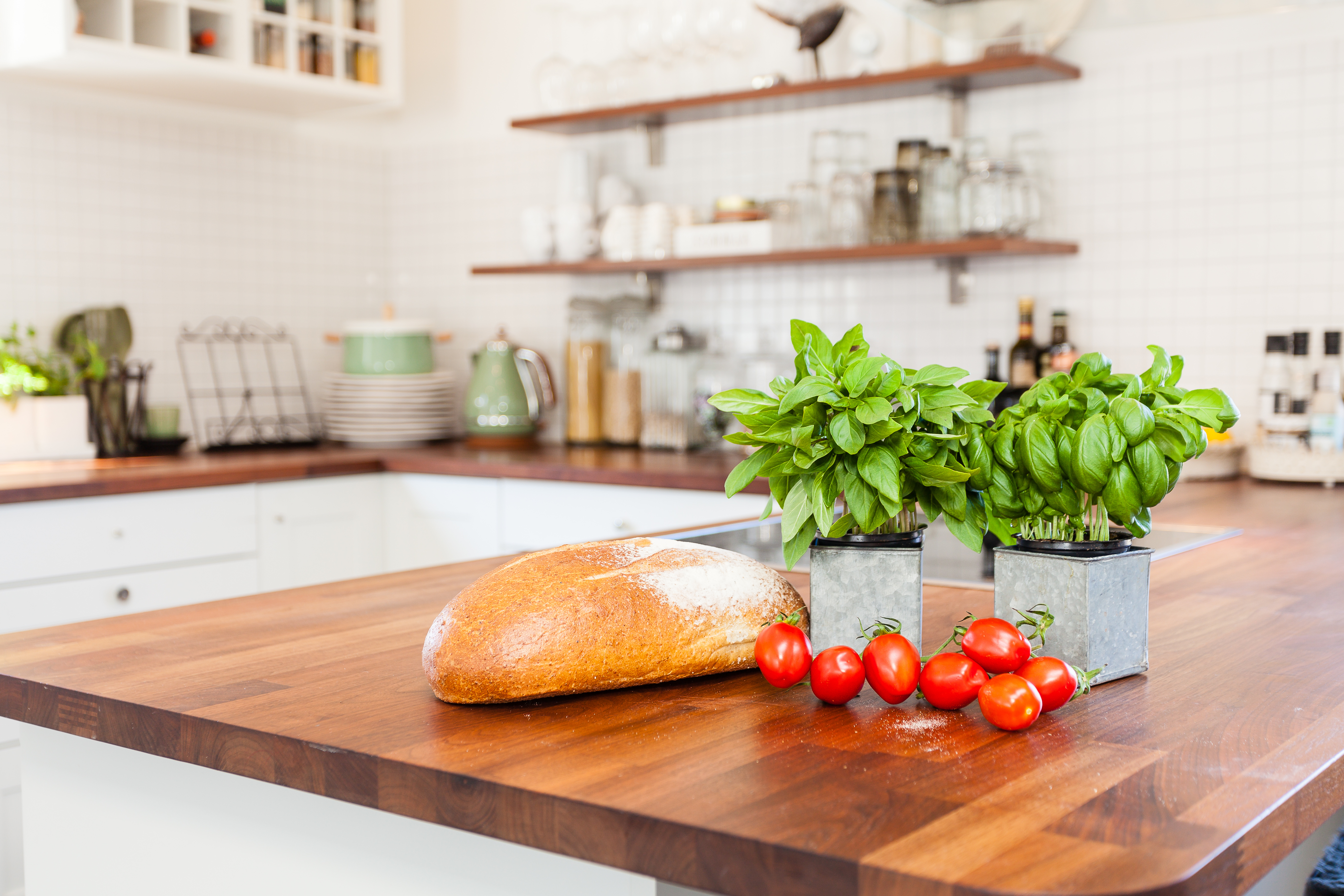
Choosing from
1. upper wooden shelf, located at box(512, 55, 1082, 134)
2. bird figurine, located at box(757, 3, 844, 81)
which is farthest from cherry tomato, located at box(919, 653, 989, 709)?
bird figurine, located at box(757, 3, 844, 81)

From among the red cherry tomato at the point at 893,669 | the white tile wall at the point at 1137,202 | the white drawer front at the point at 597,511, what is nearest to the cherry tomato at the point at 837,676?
the red cherry tomato at the point at 893,669

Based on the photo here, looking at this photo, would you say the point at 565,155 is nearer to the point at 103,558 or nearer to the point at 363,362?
the point at 363,362

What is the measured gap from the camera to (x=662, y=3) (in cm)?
352

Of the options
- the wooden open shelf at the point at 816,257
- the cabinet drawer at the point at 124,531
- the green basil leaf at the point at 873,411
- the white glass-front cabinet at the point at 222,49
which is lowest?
the cabinet drawer at the point at 124,531

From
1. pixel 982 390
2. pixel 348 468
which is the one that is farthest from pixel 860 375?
pixel 348 468

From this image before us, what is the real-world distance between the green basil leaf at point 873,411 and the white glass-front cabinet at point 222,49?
2.64m

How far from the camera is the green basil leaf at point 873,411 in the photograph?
0.94 m

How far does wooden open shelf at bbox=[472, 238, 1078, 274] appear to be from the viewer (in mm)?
2801

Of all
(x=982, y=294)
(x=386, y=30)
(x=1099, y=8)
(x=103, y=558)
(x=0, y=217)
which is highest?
(x=386, y=30)

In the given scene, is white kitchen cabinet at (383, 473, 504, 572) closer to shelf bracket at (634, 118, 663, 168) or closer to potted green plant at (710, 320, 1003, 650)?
shelf bracket at (634, 118, 663, 168)

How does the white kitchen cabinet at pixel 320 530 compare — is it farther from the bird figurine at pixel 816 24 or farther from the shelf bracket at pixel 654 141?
the bird figurine at pixel 816 24

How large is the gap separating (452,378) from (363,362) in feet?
0.99

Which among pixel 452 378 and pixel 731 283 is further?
pixel 452 378

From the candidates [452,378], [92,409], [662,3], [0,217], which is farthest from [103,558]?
[662,3]
